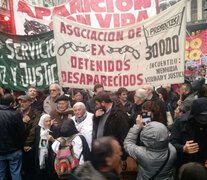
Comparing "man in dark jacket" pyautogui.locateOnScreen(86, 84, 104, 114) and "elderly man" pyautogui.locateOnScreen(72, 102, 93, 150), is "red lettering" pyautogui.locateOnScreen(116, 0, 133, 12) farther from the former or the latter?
"elderly man" pyautogui.locateOnScreen(72, 102, 93, 150)

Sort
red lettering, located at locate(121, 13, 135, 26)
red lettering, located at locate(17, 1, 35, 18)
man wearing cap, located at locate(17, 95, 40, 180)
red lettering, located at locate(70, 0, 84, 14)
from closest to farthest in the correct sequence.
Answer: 1. man wearing cap, located at locate(17, 95, 40, 180)
2. red lettering, located at locate(17, 1, 35, 18)
3. red lettering, located at locate(121, 13, 135, 26)
4. red lettering, located at locate(70, 0, 84, 14)

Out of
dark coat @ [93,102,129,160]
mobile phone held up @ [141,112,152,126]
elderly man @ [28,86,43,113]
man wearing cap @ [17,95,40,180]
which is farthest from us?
elderly man @ [28,86,43,113]

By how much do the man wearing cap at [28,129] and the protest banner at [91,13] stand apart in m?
2.73

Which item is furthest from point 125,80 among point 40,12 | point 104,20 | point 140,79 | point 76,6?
point 40,12

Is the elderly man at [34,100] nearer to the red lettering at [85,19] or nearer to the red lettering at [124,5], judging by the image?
the red lettering at [85,19]

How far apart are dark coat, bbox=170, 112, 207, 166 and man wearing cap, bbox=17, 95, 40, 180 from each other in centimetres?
245

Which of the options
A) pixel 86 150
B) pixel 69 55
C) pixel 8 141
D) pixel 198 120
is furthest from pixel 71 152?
pixel 69 55

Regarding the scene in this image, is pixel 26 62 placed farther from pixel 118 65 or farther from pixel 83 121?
pixel 83 121

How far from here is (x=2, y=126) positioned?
12.4ft

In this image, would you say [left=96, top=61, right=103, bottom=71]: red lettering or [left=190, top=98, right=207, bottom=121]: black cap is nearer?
[left=190, top=98, right=207, bottom=121]: black cap

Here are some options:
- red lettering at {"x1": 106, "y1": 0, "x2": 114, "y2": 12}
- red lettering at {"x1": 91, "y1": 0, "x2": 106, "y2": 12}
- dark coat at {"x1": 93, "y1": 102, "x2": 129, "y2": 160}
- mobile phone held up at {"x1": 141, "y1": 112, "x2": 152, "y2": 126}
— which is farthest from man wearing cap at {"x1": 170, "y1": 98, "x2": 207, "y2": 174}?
red lettering at {"x1": 91, "y1": 0, "x2": 106, "y2": 12}

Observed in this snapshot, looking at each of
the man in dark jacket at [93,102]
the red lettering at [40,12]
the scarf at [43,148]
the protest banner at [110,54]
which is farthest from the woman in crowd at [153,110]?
the red lettering at [40,12]

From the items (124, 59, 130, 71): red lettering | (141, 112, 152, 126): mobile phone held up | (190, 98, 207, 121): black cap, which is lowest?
(141, 112, 152, 126): mobile phone held up

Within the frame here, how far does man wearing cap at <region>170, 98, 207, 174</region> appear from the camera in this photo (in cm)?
251
